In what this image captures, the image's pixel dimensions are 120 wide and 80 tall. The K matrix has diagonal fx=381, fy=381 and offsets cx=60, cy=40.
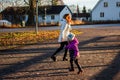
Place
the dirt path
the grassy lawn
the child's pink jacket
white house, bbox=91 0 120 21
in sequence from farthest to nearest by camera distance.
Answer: white house, bbox=91 0 120 21
the grassy lawn
the child's pink jacket
the dirt path

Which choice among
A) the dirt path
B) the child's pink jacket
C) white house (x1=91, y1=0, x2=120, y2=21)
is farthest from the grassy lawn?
white house (x1=91, y1=0, x2=120, y2=21)

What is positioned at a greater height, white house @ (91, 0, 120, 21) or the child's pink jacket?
white house @ (91, 0, 120, 21)

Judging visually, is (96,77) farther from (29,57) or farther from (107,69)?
(29,57)

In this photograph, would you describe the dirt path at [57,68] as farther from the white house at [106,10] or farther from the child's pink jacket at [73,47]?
the white house at [106,10]

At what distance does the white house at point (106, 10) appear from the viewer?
9206 cm

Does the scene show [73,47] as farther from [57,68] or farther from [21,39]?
[21,39]

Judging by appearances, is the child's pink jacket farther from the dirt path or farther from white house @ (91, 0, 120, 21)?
white house @ (91, 0, 120, 21)

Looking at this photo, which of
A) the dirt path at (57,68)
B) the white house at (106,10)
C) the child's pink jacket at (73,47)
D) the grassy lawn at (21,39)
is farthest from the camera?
the white house at (106,10)

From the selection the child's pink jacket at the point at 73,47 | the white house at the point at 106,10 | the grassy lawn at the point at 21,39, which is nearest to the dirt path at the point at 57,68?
the child's pink jacket at the point at 73,47

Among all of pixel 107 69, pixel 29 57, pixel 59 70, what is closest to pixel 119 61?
pixel 107 69

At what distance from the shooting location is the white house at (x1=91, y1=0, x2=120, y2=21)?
302ft

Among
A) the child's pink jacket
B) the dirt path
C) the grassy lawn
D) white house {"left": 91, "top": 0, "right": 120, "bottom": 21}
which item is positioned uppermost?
white house {"left": 91, "top": 0, "right": 120, "bottom": 21}

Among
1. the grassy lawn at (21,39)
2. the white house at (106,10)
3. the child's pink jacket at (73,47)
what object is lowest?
the grassy lawn at (21,39)

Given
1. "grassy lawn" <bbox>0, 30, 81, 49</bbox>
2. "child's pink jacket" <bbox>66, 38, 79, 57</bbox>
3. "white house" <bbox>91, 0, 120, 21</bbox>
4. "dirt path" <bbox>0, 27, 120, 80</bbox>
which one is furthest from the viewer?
"white house" <bbox>91, 0, 120, 21</bbox>
